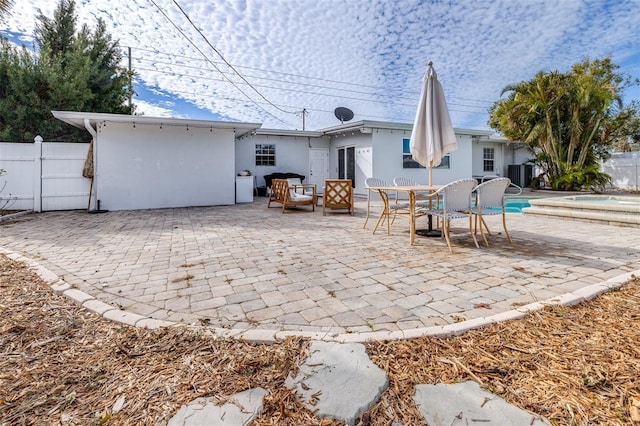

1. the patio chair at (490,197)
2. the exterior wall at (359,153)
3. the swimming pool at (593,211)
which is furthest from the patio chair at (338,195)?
the exterior wall at (359,153)

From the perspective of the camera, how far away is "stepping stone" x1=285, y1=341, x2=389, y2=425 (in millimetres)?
1250

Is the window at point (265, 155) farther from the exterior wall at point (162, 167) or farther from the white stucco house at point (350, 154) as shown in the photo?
the exterior wall at point (162, 167)

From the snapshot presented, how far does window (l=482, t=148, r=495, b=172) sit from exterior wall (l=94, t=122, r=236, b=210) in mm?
13098

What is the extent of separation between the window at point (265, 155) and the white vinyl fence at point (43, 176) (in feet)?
20.4

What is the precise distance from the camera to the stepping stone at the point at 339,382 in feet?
4.10

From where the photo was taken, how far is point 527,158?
704 inches

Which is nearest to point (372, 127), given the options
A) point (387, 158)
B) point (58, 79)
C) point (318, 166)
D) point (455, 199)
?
point (387, 158)

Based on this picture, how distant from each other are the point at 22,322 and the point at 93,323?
0.44 meters

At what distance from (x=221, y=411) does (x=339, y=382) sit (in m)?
0.50

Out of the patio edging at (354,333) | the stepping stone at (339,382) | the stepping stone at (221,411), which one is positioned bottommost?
the stepping stone at (221,411)

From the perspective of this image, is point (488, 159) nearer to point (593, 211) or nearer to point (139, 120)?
point (593, 211)

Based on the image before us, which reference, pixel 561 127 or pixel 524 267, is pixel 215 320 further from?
pixel 561 127

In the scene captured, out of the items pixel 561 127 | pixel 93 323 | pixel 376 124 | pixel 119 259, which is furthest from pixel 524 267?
pixel 561 127

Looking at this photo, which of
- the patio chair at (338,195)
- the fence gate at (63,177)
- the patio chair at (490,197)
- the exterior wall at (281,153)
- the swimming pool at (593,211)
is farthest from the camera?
the exterior wall at (281,153)
